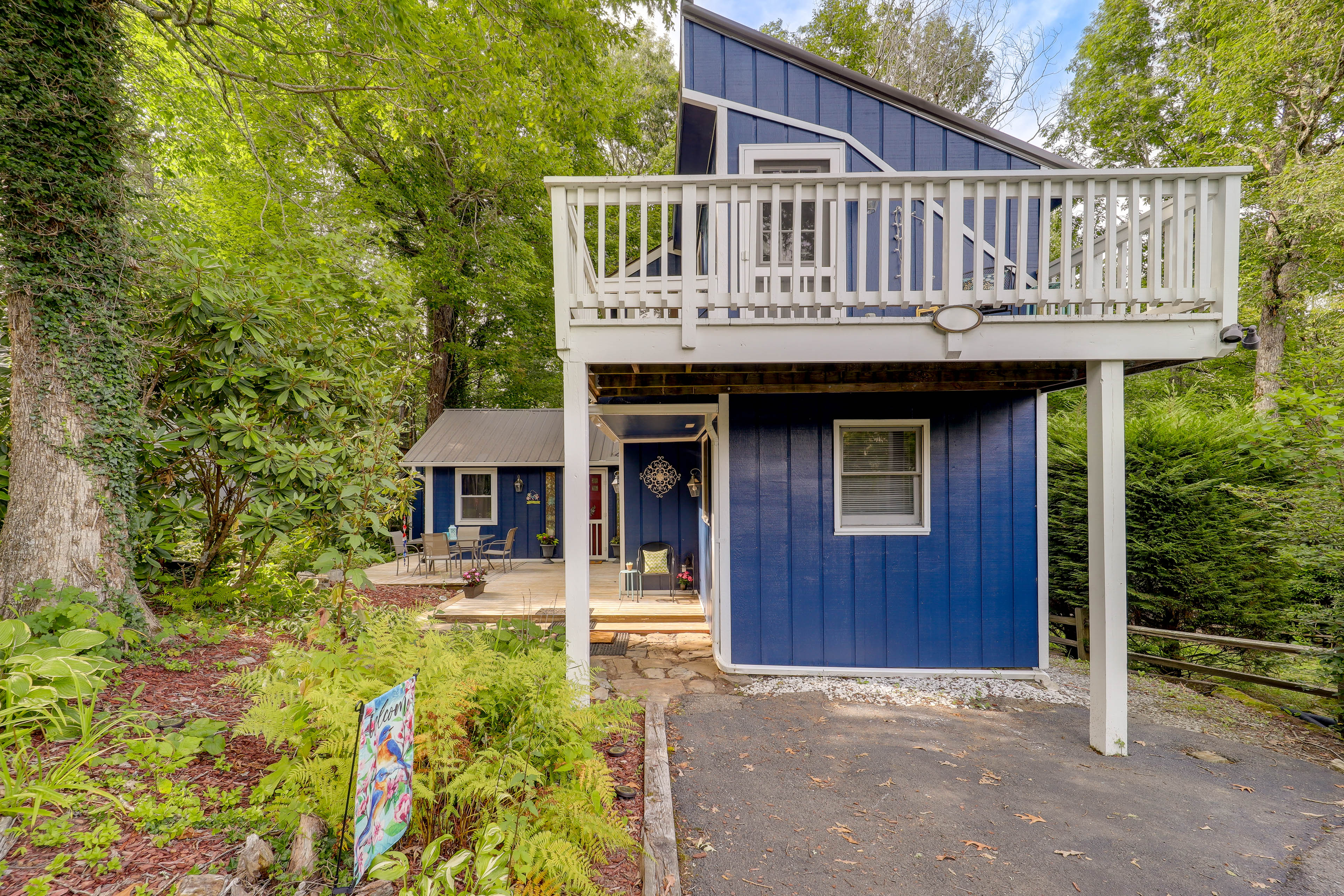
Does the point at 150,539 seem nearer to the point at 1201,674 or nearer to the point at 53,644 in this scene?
the point at 53,644

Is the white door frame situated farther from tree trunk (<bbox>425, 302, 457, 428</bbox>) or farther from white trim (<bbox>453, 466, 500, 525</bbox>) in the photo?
tree trunk (<bbox>425, 302, 457, 428</bbox>)

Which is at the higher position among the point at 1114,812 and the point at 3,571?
the point at 3,571

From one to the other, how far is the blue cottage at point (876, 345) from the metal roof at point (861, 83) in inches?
1.1

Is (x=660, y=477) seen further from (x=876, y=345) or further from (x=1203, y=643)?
(x=1203, y=643)

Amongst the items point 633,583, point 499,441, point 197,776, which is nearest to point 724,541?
point 633,583

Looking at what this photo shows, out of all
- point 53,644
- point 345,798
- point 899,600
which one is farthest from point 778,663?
point 53,644

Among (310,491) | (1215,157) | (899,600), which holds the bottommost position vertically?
(899,600)

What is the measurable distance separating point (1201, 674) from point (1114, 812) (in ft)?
11.8

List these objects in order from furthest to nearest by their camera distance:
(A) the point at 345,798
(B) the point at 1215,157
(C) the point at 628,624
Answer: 1. (B) the point at 1215,157
2. (C) the point at 628,624
3. (A) the point at 345,798

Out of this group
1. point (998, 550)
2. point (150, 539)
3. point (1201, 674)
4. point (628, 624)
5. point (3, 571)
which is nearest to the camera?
point (3, 571)

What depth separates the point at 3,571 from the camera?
9.09 ft

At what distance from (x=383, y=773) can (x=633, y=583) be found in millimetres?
5928

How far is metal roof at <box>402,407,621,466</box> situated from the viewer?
11.3 meters

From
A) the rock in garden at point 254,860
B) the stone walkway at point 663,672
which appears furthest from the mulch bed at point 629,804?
the rock in garden at point 254,860
